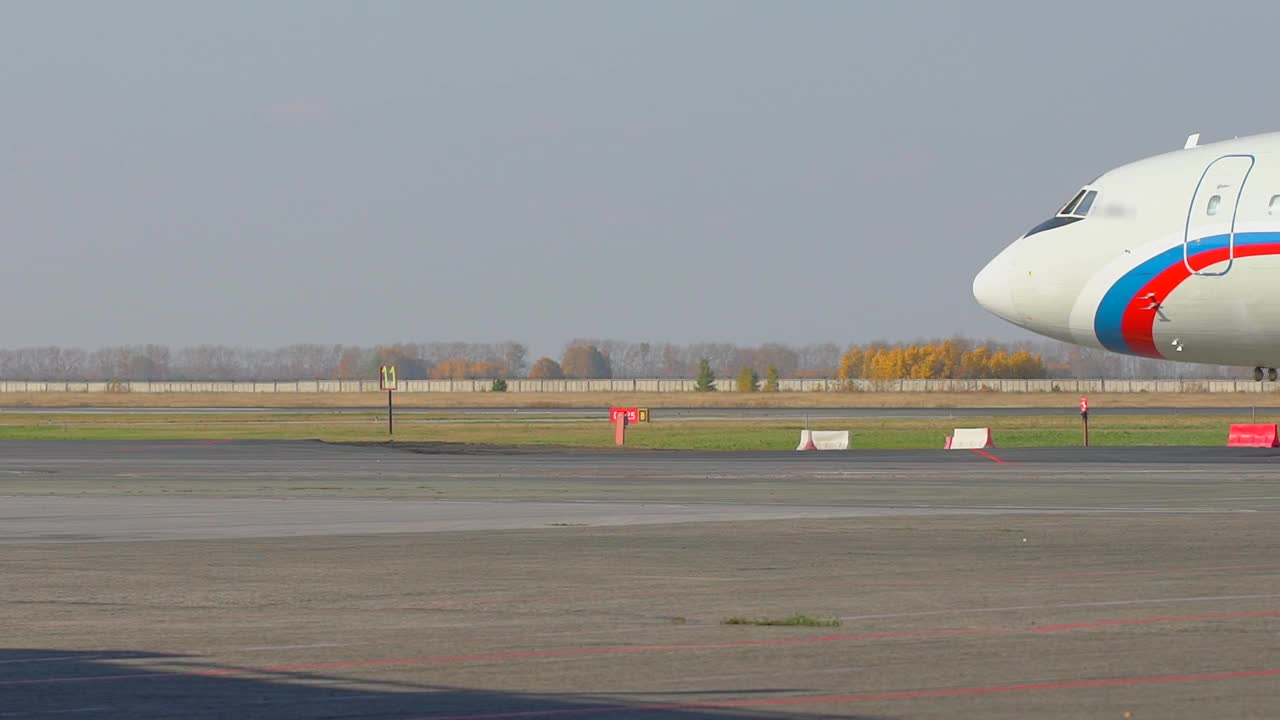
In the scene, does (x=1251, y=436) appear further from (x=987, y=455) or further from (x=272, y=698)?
(x=272, y=698)

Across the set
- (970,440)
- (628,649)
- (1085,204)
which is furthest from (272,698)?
(970,440)

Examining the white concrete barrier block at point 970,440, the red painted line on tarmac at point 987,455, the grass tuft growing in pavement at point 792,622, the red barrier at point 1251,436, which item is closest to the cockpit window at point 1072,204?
the red painted line on tarmac at point 987,455

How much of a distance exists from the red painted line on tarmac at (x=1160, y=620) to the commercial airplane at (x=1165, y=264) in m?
19.5

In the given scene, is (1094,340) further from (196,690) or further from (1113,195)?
(196,690)

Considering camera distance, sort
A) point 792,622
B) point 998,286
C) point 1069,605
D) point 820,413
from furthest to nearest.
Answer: point 820,413
point 998,286
point 1069,605
point 792,622

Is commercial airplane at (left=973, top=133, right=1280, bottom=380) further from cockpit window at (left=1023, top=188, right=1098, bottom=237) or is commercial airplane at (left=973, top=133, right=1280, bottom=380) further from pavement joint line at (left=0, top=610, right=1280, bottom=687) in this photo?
pavement joint line at (left=0, top=610, right=1280, bottom=687)

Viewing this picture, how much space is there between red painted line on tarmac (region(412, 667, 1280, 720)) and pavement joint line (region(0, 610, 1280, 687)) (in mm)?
2308

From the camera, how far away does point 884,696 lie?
11492 millimetres

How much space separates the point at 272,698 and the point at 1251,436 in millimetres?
51750

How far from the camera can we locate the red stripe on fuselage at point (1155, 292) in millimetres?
33875

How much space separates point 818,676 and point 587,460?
3721cm

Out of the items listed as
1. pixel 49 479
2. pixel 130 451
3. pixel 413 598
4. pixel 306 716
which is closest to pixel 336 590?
pixel 413 598

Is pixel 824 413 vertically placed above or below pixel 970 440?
below

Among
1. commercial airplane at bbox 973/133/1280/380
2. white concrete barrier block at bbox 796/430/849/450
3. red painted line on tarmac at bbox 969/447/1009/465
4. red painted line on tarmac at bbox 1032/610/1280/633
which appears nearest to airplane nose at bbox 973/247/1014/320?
commercial airplane at bbox 973/133/1280/380
